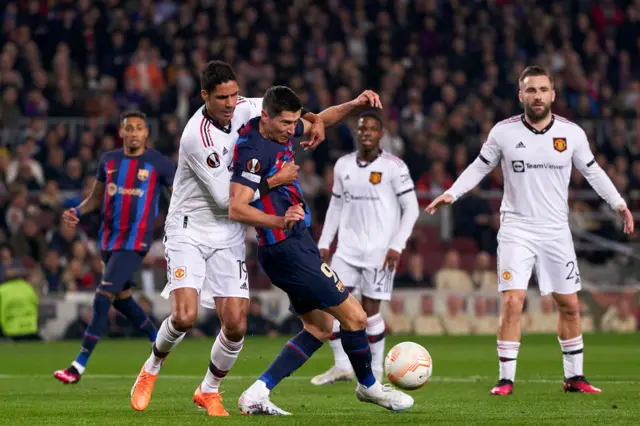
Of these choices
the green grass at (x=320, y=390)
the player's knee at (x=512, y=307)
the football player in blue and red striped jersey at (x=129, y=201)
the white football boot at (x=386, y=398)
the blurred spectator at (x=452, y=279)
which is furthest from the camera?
the blurred spectator at (x=452, y=279)

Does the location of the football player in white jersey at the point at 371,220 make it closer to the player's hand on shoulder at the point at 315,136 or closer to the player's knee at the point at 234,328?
the player's hand on shoulder at the point at 315,136

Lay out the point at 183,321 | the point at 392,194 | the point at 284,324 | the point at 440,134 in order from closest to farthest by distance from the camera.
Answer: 1. the point at 183,321
2. the point at 392,194
3. the point at 284,324
4. the point at 440,134

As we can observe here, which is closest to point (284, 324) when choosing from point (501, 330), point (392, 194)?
point (392, 194)

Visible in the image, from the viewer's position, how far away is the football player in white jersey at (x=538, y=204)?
408 inches

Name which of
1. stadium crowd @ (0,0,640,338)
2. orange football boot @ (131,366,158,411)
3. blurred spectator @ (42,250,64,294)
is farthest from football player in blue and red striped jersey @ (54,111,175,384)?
stadium crowd @ (0,0,640,338)

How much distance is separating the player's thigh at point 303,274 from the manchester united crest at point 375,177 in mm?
3918

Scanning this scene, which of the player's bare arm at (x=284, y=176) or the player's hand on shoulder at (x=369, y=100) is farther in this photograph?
the player's hand on shoulder at (x=369, y=100)

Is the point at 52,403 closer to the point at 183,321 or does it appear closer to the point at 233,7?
the point at 183,321

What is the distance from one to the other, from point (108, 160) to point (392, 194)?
9.14ft

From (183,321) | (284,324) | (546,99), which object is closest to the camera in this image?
(183,321)

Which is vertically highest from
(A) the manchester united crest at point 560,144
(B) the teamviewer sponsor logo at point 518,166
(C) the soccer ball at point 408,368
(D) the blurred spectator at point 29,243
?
(A) the manchester united crest at point 560,144

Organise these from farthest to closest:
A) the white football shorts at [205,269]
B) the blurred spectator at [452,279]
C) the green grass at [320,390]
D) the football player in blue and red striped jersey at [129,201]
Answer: the blurred spectator at [452,279]
the football player in blue and red striped jersey at [129,201]
the white football shorts at [205,269]
the green grass at [320,390]

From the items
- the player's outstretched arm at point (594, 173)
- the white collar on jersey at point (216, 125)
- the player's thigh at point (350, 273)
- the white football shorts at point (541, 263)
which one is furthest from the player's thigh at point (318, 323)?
the player's thigh at point (350, 273)

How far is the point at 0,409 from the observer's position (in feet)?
29.4
